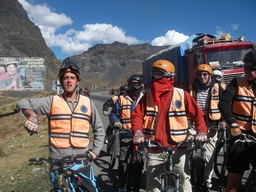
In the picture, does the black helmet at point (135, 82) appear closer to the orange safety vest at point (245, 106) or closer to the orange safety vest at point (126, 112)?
the orange safety vest at point (126, 112)

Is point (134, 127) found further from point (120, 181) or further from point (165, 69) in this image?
point (120, 181)

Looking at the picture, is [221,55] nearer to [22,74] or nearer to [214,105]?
[214,105]

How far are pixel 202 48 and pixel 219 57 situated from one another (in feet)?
2.90

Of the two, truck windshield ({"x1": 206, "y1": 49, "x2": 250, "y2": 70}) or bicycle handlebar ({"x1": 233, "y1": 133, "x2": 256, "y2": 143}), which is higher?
truck windshield ({"x1": 206, "y1": 49, "x2": 250, "y2": 70})

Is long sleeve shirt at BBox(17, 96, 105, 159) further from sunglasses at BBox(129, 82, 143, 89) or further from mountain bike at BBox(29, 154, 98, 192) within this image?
sunglasses at BBox(129, 82, 143, 89)

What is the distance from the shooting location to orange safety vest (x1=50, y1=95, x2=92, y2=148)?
329 cm

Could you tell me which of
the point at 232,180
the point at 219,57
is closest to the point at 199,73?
the point at 232,180

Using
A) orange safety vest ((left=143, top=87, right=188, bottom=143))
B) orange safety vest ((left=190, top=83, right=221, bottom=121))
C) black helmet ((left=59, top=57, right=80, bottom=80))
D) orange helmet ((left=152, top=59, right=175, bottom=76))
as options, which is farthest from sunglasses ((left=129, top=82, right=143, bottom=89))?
black helmet ((left=59, top=57, right=80, bottom=80))

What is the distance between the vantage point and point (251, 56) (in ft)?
11.7

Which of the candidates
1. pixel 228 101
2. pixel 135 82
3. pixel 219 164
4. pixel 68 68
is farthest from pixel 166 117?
pixel 219 164

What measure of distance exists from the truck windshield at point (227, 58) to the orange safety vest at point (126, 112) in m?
9.25

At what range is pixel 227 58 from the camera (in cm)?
1395

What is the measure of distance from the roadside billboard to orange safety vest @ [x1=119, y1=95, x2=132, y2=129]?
2686 cm

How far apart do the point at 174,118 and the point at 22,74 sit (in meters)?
30.4
